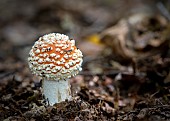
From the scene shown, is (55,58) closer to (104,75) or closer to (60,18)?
(104,75)

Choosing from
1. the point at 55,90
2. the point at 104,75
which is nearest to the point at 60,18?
the point at 104,75

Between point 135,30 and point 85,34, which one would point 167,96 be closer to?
point 135,30

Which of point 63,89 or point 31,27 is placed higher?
point 31,27

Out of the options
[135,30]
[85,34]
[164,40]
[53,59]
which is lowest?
[53,59]

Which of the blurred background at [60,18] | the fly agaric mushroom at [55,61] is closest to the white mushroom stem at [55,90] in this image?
the fly agaric mushroom at [55,61]

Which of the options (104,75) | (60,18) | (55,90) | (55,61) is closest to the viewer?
(55,61)

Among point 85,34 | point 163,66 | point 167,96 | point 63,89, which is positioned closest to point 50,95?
point 63,89
